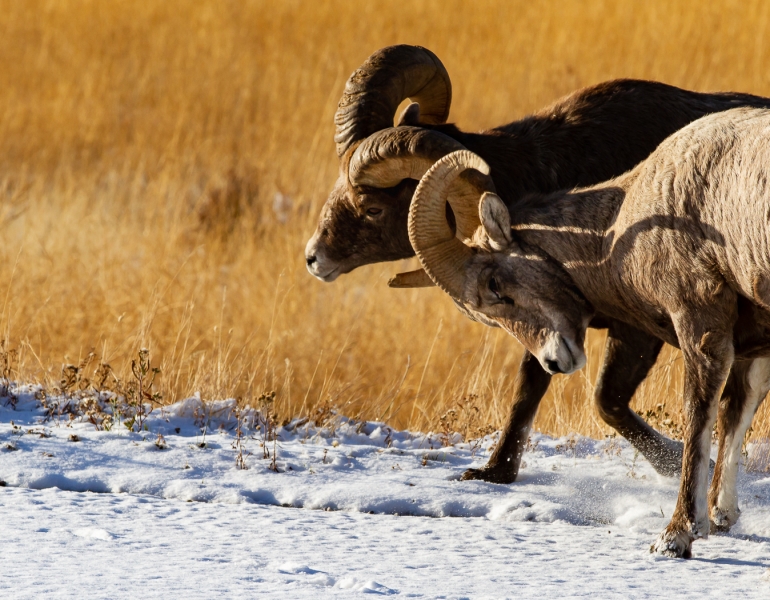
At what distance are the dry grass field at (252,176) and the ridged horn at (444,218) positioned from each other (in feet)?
6.95

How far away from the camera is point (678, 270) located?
479cm

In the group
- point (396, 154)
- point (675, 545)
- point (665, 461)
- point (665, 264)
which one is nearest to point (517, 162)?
point (396, 154)

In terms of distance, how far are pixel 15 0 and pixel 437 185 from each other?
18002 millimetres

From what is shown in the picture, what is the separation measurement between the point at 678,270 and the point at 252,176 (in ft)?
33.8

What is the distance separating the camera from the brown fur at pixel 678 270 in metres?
4.67

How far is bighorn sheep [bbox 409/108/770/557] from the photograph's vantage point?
4.68 meters

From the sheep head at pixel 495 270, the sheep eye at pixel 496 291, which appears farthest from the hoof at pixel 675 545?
the sheep eye at pixel 496 291

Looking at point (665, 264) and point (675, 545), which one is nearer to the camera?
point (675, 545)

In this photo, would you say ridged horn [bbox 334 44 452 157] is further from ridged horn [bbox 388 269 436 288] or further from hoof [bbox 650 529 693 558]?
hoof [bbox 650 529 693 558]

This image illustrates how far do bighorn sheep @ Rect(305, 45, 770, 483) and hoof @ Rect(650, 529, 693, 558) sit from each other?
1515mm

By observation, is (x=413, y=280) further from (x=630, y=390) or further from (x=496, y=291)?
(x=630, y=390)

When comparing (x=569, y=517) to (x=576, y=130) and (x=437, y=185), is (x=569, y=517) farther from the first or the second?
(x=576, y=130)

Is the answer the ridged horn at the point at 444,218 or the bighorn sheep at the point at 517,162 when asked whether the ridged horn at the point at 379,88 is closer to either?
the bighorn sheep at the point at 517,162

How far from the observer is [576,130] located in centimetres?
634
